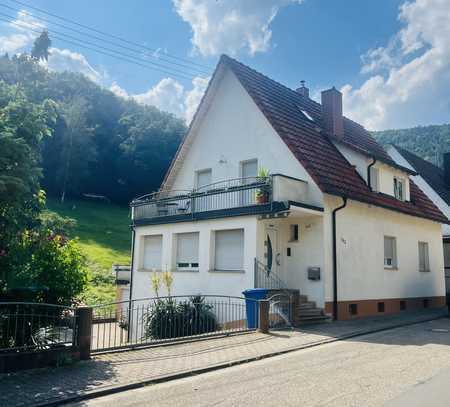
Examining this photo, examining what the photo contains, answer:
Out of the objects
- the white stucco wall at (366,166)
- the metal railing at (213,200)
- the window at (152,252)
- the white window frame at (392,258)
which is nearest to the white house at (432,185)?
the white stucco wall at (366,166)

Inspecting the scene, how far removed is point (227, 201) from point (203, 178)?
3.86 m

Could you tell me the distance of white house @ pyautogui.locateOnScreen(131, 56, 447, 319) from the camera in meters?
15.6

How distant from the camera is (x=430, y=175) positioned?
93.0 ft

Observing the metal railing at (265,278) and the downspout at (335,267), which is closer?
the metal railing at (265,278)

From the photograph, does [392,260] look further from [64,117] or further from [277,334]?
[64,117]

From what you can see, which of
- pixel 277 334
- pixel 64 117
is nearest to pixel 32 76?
pixel 64 117

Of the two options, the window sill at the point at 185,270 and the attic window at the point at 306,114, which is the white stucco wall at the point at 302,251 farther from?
the attic window at the point at 306,114

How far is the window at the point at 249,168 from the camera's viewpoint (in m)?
18.2

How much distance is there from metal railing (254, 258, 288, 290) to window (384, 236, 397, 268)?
556cm

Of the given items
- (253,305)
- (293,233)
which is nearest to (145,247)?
(293,233)

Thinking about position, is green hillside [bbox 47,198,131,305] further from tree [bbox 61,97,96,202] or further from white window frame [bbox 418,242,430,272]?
white window frame [bbox 418,242,430,272]

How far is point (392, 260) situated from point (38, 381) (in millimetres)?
15785

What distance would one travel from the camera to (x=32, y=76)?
6028 cm

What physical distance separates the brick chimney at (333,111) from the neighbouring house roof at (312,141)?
46 cm
